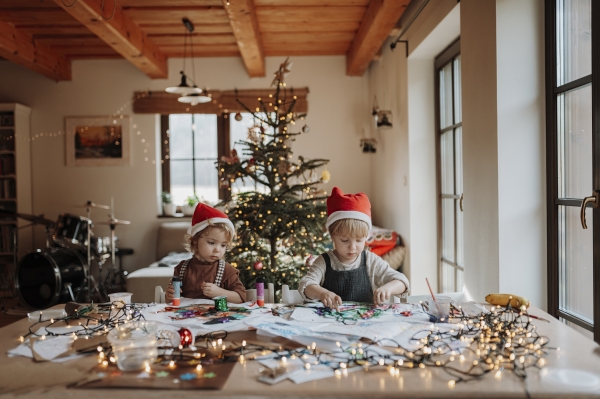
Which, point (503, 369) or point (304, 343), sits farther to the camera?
point (304, 343)

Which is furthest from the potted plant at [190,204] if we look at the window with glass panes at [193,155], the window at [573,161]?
the window at [573,161]

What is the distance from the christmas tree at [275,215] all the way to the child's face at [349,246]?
1.16 meters

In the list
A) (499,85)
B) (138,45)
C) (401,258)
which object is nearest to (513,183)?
(499,85)

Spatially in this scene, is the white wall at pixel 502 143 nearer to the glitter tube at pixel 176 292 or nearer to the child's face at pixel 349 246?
the child's face at pixel 349 246

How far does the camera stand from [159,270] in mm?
4793

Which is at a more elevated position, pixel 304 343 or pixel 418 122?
pixel 418 122

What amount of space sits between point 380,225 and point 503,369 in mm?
4294

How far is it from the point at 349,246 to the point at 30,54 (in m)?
4.30

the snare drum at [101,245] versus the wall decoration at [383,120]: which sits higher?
the wall decoration at [383,120]

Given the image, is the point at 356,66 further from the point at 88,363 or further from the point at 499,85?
the point at 88,363

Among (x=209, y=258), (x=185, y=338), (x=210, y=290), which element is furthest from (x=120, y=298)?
(x=185, y=338)

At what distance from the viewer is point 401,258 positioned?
4.31 m

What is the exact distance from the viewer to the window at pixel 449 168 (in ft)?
11.6

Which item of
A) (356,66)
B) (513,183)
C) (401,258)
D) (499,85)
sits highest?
(356,66)
